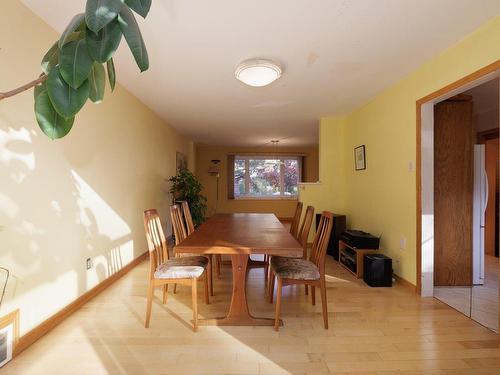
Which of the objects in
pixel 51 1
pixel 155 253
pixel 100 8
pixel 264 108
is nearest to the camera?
pixel 100 8

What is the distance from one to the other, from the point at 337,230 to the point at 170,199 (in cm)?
328

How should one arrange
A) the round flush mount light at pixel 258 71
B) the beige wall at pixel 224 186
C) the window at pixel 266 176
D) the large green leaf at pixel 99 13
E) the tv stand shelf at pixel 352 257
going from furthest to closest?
the window at pixel 266 176, the beige wall at pixel 224 186, the tv stand shelf at pixel 352 257, the round flush mount light at pixel 258 71, the large green leaf at pixel 99 13

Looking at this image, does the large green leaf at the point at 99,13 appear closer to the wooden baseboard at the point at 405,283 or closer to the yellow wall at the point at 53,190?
the yellow wall at the point at 53,190

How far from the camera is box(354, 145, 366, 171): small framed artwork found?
12.6ft

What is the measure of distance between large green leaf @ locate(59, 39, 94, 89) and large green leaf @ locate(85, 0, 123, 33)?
0.42ft

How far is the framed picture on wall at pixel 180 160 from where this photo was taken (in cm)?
573

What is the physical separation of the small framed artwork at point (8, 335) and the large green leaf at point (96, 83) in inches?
60.5

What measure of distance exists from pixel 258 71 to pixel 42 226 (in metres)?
2.20

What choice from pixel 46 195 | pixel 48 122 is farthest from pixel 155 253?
pixel 48 122

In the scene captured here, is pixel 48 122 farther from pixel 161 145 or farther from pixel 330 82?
pixel 161 145

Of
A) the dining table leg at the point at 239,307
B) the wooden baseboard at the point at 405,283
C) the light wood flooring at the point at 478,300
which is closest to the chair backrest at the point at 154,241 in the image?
the dining table leg at the point at 239,307

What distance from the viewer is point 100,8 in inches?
33.2

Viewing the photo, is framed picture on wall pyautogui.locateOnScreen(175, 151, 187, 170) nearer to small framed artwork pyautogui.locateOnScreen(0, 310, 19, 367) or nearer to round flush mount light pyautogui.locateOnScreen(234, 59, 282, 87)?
round flush mount light pyautogui.locateOnScreen(234, 59, 282, 87)

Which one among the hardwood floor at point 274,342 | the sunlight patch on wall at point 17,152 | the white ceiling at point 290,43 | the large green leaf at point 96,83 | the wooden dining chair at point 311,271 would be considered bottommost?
the hardwood floor at point 274,342
